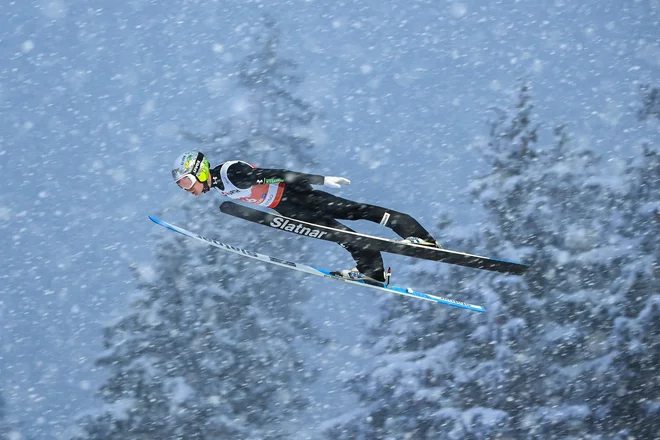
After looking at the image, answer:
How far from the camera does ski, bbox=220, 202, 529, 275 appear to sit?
753 centimetres

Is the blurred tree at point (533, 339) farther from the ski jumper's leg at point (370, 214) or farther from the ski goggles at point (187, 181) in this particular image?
the ski goggles at point (187, 181)

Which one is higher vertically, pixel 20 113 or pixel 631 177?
pixel 20 113

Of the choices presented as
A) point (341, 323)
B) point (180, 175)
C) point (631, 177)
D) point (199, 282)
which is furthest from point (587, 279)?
point (180, 175)

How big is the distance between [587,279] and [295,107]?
936 cm

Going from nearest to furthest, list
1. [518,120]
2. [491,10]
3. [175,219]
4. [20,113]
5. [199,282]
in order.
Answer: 1. [199,282]
2. [175,219]
3. [518,120]
4. [20,113]
5. [491,10]

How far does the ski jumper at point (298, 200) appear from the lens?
7355 mm

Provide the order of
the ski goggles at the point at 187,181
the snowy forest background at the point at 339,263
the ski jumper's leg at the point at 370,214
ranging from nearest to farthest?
1. the ski goggles at the point at 187,181
2. the ski jumper's leg at the point at 370,214
3. the snowy forest background at the point at 339,263

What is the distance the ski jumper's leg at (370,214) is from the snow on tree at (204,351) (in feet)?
44.8

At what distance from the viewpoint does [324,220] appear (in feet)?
25.6

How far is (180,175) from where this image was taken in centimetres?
726

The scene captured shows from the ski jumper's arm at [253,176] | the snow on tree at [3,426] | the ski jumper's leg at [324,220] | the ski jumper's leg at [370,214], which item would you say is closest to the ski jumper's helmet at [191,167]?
the ski jumper's arm at [253,176]

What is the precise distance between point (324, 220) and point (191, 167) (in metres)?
1.28

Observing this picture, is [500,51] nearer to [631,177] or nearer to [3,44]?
[631,177]

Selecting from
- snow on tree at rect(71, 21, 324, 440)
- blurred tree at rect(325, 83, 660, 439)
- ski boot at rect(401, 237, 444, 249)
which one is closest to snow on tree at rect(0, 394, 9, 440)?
snow on tree at rect(71, 21, 324, 440)
